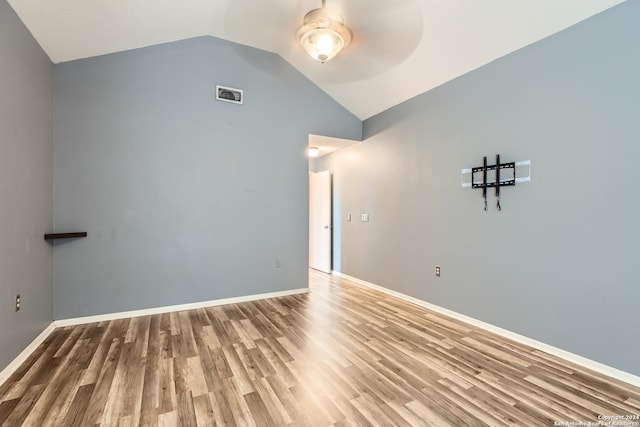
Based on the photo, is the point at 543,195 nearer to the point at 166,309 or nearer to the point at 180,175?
the point at 180,175

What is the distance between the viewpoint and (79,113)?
3148 mm

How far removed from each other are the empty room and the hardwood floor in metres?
0.02

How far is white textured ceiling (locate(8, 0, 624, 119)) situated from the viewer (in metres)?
2.43

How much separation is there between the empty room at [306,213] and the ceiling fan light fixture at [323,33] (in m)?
0.02

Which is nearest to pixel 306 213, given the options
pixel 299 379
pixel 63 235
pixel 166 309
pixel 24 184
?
pixel 166 309

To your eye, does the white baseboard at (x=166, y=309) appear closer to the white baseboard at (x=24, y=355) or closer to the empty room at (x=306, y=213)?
the empty room at (x=306, y=213)

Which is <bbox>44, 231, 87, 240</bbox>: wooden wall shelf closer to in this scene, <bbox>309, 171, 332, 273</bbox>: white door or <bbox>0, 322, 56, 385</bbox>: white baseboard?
<bbox>0, 322, 56, 385</bbox>: white baseboard

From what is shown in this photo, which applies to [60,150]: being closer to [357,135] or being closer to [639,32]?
[357,135]

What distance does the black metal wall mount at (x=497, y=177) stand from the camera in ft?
9.18

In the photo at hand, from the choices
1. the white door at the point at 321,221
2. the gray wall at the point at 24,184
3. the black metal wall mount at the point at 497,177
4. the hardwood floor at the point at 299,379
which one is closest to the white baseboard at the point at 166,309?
the hardwood floor at the point at 299,379

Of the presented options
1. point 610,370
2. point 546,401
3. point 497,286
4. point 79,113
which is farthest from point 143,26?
point 610,370

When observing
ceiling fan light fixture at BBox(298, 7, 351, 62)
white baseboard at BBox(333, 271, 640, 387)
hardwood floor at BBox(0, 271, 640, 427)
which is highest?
ceiling fan light fixture at BBox(298, 7, 351, 62)

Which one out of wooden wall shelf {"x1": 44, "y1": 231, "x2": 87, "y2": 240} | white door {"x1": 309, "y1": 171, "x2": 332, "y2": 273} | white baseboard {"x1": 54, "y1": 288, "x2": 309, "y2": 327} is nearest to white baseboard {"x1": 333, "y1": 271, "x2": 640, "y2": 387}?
white baseboard {"x1": 54, "y1": 288, "x2": 309, "y2": 327}

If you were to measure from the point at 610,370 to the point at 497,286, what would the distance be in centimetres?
95
